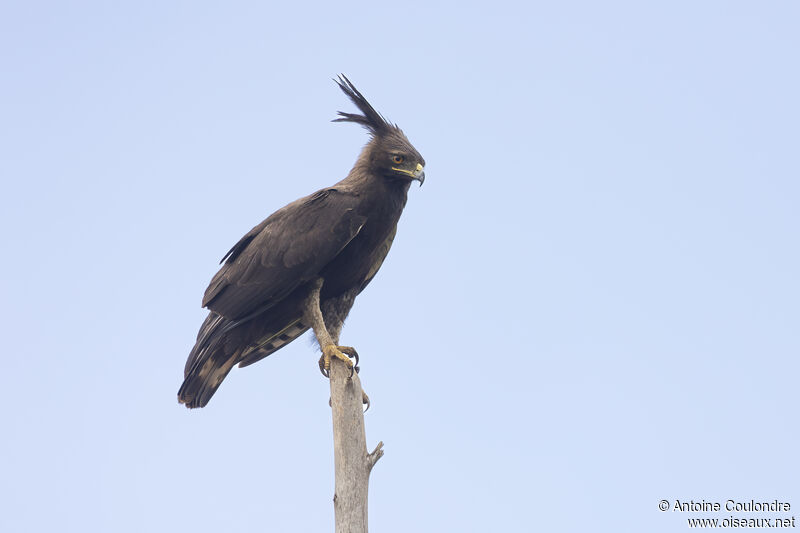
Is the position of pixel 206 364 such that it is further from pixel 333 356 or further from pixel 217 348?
pixel 333 356

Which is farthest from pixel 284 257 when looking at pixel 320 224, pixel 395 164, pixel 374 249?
pixel 395 164

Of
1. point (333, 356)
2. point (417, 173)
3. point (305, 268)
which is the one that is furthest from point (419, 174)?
point (333, 356)

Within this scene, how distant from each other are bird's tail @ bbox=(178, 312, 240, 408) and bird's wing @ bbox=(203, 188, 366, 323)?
202 millimetres

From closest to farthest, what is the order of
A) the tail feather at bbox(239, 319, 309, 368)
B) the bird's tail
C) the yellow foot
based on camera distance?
the yellow foot, the bird's tail, the tail feather at bbox(239, 319, 309, 368)

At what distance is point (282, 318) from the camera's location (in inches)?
269

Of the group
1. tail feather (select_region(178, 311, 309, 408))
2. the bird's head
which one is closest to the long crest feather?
the bird's head

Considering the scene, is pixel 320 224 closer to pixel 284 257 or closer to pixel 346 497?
pixel 284 257

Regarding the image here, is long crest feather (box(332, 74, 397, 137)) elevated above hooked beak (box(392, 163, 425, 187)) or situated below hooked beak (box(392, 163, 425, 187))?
above

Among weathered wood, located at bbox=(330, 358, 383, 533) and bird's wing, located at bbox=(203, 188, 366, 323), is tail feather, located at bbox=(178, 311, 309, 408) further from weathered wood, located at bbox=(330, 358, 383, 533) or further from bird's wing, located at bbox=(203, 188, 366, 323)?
weathered wood, located at bbox=(330, 358, 383, 533)

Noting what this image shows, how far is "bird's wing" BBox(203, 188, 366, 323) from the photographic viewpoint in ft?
21.3

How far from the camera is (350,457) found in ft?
17.9

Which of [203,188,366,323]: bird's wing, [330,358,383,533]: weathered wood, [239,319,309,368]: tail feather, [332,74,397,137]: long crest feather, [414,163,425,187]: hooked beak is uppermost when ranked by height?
[332,74,397,137]: long crest feather

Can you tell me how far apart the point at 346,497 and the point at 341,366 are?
1.19 m

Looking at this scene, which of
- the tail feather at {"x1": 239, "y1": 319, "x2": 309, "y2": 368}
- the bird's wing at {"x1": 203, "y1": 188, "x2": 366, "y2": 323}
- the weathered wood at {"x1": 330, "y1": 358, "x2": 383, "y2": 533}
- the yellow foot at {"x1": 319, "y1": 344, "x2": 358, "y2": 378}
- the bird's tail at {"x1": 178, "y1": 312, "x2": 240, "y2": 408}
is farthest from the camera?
the tail feather at {"x1": 239, "y1": 319, "x2": 309, "y2": 368}
